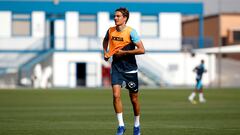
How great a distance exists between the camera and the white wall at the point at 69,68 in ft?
238

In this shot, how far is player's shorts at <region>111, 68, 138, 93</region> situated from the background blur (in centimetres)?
5408

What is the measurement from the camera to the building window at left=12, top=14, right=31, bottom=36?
249 ft

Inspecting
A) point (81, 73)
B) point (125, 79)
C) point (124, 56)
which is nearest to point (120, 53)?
point (124, 56)

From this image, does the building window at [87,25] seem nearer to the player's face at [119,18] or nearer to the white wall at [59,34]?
the white wall at [59,34]

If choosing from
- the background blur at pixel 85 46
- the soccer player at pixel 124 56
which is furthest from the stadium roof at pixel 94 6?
the soccer player at pixel 124 56

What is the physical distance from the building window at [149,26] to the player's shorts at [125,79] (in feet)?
203

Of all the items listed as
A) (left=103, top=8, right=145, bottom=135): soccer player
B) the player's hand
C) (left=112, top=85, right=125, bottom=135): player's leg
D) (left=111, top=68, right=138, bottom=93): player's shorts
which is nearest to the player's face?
(left=103, top=8, right=145, bottom=135): soccer player

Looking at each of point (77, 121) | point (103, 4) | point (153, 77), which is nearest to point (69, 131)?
point (77, 121)

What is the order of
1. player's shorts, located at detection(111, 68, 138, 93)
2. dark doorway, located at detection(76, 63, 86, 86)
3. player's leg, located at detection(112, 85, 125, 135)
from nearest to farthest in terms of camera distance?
player's leg, located at detection(112, 85, 125, 135), player's shorts, located at detection(111, 68, 138, 93), dark doorway, located at detection(76, 63, 86, 86)

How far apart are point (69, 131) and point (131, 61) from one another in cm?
250

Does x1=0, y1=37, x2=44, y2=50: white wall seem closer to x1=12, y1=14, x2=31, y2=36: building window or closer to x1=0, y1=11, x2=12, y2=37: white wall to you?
x1=0, y1=11, x2=12, y2=37: white wall

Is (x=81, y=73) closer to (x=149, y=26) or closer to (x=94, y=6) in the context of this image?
(x=94, y=6)

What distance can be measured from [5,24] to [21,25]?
159cm

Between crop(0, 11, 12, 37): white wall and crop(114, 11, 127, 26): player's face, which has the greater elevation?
crop(0, 11, 12, 37): white wall
